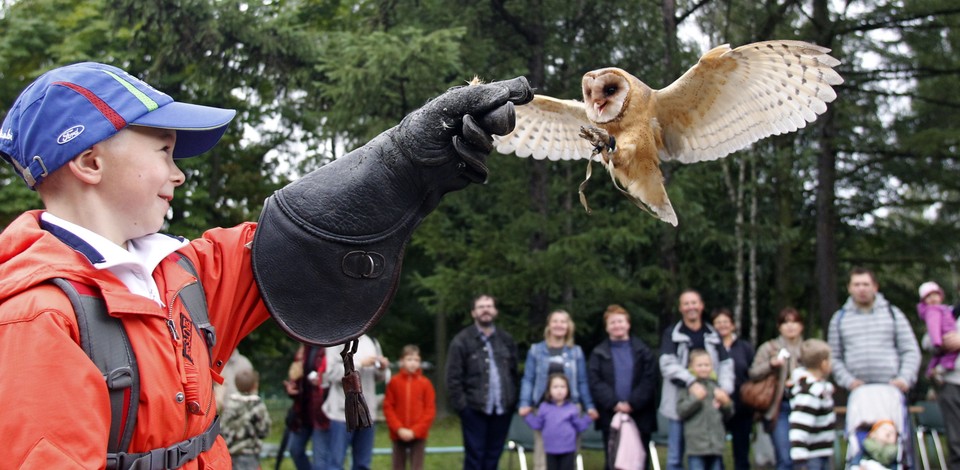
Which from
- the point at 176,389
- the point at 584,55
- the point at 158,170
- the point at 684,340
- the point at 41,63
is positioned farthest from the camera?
the point at 41,63

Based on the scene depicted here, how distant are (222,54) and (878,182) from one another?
957cm

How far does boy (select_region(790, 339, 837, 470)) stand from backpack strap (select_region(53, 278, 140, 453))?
18.3 feet

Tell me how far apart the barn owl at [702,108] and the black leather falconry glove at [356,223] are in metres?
0.76

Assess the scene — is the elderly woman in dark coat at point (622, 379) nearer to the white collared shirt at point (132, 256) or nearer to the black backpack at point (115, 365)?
the white collared shirt at point (132, 256)

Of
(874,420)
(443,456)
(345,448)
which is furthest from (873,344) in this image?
(443,456)

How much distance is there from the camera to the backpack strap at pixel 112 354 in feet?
5.21

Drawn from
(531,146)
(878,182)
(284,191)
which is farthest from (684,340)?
(878,182)

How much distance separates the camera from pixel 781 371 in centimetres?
690

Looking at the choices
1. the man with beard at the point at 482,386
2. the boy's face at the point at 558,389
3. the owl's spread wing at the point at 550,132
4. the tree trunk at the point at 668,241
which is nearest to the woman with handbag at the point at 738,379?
the boy's face at the point at 558,389

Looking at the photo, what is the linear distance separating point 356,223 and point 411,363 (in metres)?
5.68

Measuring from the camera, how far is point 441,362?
50.7 ft

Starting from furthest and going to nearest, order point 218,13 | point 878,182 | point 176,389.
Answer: point 878,182 → point 218,13 → point 176,389

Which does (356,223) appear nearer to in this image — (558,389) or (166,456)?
(166,456)

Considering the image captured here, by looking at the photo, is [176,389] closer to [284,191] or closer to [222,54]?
[284,191]
